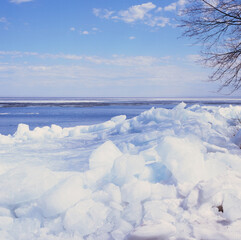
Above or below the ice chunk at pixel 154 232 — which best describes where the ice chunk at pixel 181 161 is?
above

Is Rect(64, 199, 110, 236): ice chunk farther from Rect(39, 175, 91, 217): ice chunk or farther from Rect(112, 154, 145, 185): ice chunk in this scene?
Rect(112, 154, 145, 185): ice chunk

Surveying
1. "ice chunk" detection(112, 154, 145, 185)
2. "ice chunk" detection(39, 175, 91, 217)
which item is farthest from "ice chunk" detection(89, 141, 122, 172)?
"ice chunk" detection(39, 175, 91, 217)

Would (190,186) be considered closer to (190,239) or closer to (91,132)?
(190,239)

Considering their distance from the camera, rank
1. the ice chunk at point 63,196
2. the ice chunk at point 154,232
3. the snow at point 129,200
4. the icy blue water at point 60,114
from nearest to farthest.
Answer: the ice chunk at point 154,232, the snow at point 129,200, the ice chunk at point 63,196, the icy blue water at point 60,114

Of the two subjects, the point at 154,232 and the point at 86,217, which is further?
the point at 86,217

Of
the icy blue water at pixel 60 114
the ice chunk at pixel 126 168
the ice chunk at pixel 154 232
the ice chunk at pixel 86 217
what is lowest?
the icy blue water at pixel 60 114

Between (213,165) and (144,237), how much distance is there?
55.0 inches

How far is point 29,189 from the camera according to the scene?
260 centimetres

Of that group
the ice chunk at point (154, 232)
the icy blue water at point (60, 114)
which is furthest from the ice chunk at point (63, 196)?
the icy blue water at point (60, 114)

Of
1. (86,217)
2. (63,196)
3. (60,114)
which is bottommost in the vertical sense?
(60,114)

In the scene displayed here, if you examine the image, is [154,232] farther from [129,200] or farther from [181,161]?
[181,161]

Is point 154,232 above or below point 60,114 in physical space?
above

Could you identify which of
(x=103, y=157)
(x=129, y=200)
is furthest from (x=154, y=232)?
(x=103, y=157)

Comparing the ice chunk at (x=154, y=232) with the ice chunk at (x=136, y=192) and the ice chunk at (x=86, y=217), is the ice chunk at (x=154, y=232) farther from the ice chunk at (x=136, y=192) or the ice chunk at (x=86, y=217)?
the ice chunk at (x=136, y=192)
